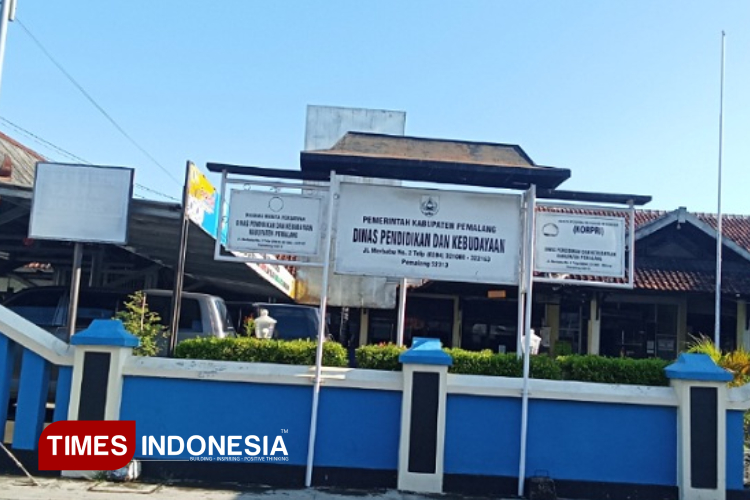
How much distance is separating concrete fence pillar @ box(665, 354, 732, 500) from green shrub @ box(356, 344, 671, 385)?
343 millimetres

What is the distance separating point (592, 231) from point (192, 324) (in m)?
5.70

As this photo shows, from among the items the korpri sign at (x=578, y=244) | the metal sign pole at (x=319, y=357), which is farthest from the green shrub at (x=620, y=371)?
the metal sign pole at (x=319, y=357)

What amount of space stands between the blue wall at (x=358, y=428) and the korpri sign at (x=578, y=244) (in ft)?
7.56

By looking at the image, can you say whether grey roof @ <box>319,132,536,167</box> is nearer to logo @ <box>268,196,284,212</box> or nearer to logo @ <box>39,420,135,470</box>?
logo @ <box>268,196,284,212</box>

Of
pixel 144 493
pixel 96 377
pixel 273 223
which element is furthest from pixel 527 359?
pixel 96 377

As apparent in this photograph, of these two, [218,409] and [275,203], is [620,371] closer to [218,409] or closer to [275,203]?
[275,203]

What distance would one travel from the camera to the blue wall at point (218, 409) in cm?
719

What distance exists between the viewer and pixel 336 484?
7152mm

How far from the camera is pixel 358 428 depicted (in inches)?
285

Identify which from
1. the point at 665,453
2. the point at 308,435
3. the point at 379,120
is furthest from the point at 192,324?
the point at 379,120

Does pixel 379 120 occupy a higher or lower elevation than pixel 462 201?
higher

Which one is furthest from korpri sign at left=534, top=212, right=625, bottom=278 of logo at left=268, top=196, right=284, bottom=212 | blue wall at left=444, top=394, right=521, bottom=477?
logo at left=268, top=196, right=284, bottom=212

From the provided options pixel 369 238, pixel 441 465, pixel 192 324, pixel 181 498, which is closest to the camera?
pixel 181 498

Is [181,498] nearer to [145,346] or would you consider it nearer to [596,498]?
[145,346]
